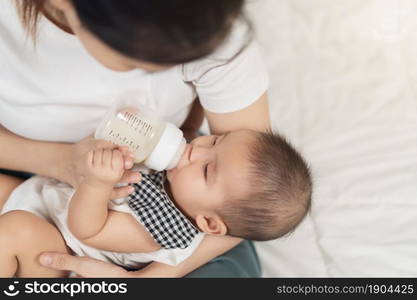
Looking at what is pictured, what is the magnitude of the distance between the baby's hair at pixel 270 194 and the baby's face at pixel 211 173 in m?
0.02

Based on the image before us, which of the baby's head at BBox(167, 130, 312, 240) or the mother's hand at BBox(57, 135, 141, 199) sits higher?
the mother's hand at BBox(57, 135, 141, 199)

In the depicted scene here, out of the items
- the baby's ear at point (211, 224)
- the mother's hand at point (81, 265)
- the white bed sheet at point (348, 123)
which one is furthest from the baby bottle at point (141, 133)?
the white bed sheet at point (348, 123)

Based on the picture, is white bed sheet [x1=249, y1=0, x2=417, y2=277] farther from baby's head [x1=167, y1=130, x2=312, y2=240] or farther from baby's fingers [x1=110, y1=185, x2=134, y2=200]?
baby's fingers [x1=110, y1=185, x2=134, y2=200]

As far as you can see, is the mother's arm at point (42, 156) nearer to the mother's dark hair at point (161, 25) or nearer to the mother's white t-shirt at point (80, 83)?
the mother's white t-shirt at point (80, 83)

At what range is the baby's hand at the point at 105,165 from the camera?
980 mm

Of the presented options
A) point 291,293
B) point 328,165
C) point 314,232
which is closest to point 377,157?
point 328,165

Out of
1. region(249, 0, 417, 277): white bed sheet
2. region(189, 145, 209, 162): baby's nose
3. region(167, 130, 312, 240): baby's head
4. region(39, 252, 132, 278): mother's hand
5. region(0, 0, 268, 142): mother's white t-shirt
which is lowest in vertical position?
region(249, 0, 417, 277): white bed sheet

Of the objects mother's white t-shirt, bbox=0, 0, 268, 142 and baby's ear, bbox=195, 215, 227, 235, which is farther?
baby's ear, bbox=195, 215, 227, 235

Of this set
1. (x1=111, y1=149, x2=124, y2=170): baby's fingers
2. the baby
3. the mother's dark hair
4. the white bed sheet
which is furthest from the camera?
the white bed sheet

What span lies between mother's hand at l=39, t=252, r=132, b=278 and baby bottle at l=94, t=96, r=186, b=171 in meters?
0.25

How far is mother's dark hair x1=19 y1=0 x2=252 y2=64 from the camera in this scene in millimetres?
642

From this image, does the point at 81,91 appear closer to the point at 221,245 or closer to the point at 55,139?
the point at 55,139

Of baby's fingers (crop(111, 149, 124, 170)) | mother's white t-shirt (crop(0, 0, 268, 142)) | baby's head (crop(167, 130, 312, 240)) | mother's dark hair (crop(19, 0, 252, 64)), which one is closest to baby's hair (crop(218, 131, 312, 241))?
baby's head (crop(167, 130, 312, 240))

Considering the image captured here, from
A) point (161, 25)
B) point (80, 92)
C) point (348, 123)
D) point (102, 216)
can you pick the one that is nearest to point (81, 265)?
point (102, 216)
